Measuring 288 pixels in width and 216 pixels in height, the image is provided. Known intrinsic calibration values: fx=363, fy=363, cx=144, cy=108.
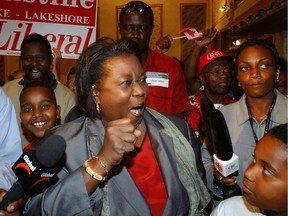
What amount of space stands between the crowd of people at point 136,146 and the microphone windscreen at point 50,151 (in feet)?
0.16

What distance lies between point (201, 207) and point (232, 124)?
2.05 feet

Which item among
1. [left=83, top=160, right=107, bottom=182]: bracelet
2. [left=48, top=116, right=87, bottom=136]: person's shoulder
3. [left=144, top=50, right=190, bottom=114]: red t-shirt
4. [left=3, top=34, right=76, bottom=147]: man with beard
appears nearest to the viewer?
[left=83, top=160, right=107, bottom=182]: bracelet

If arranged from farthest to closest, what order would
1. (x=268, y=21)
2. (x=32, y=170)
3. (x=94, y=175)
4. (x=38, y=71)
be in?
(x=268, y=21) → (x=38, y=71) → (x=94, y=175) → (x=32, y=170)

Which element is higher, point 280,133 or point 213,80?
point 213,80

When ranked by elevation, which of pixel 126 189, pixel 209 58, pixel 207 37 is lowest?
pixel 126 189

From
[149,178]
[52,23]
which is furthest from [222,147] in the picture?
[52,23]

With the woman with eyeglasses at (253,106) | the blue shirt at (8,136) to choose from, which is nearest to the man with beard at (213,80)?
the woman with eyeglasses at (253,106)

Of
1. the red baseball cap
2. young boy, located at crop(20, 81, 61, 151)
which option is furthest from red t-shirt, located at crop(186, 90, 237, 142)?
young boy, located at crop(20, 81, 61, 151)

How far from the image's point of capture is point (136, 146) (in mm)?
1866

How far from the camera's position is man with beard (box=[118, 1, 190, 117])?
9.94 ft

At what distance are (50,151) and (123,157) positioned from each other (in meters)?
0.58

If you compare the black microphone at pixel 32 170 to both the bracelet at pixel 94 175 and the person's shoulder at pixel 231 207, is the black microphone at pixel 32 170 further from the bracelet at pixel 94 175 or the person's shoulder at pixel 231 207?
the person's shoulder at pixel 231 207

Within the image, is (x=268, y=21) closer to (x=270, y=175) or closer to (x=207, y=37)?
(x=207, y=37)

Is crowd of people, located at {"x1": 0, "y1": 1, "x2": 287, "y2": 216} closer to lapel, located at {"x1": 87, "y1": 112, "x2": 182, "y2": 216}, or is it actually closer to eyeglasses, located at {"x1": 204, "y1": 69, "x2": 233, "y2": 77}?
lapel, located at {"x1": 87, "y1": 112, "x2": 182, "y2": 216}
